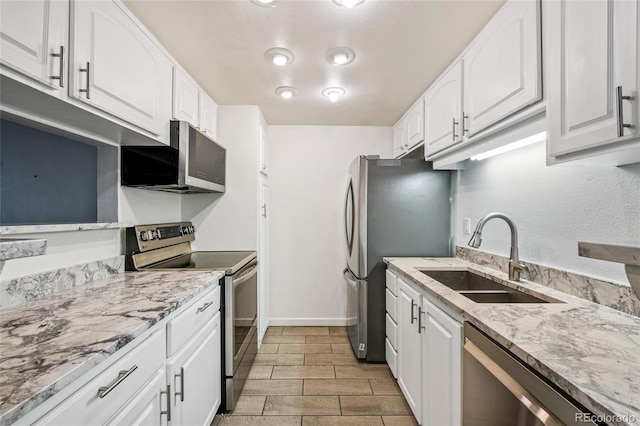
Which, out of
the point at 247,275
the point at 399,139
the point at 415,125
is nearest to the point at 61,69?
the point at 247,275

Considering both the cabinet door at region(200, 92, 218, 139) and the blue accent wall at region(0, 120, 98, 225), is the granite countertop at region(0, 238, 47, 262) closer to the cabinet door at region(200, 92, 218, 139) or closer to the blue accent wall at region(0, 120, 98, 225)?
the blue accent wall at region(0, 120, 98, 225)

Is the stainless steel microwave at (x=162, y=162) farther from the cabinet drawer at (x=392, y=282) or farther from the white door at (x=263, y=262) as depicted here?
the cabinet drawer at (x=392, y=282)

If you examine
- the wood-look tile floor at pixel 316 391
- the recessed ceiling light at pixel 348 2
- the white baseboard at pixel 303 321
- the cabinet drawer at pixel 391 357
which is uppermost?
the recessed ceiling light at pixel 348 2

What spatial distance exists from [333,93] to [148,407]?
225cm

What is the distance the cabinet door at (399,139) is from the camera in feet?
9.66

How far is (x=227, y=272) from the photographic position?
1849 millimetres

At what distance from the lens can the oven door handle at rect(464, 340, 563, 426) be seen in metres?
0.73

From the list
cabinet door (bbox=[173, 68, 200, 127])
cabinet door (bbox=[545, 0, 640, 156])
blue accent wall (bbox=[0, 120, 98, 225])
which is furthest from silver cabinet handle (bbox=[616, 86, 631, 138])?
blue accent wall (bbox=[0, 120, 98, 225])

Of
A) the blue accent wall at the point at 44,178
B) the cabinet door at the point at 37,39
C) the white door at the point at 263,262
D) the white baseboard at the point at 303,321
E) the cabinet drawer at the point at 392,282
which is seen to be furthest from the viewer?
the white baseboard at the point at 303,321

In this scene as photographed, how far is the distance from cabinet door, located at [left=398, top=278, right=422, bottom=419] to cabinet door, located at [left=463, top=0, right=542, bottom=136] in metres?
1.04

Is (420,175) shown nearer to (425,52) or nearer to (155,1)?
(425,52)

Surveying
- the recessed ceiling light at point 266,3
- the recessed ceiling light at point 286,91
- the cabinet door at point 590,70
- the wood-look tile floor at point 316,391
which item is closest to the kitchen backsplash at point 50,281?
the wood-look tile floor at point 316,391

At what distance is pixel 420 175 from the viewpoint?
2.42 meters

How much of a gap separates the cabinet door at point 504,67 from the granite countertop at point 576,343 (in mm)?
834
